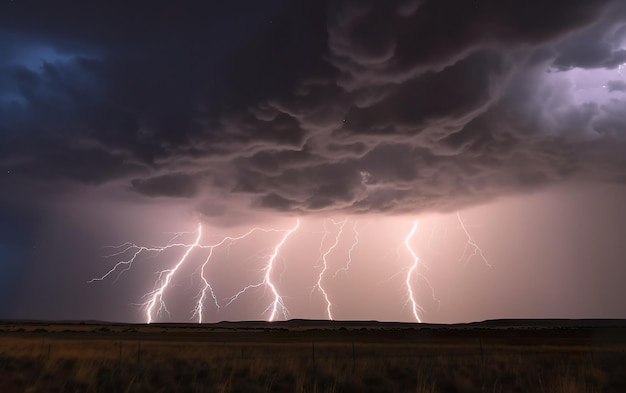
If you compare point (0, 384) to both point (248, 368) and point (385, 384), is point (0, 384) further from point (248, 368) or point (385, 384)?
point (385, 384)

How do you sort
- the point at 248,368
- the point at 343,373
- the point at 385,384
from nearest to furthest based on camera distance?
the point at 385,384
the point at 343,373
the point at 248,368

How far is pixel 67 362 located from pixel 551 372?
640 inches

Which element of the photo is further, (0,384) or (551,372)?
(551,372)

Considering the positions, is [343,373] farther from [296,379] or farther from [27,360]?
[27,360]

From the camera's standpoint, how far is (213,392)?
12.8 m

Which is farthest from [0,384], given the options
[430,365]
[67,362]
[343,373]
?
[430,365]

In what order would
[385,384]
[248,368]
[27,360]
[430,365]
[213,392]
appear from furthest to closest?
[27,360] < [430,365] < [248,368] < [385,384] < [213,392]

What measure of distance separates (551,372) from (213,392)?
33.4 ft

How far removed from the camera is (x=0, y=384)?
15.2 m

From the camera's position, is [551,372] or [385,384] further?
[551,372]

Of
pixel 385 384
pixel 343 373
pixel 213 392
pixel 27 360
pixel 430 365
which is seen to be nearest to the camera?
pixel 213 392

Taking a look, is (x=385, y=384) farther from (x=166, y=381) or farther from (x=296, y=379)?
(x=166, y=381)

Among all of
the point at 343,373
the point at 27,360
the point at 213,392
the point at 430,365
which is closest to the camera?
the point at 213,392

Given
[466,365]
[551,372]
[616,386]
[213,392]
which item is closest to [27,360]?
[213,392]
